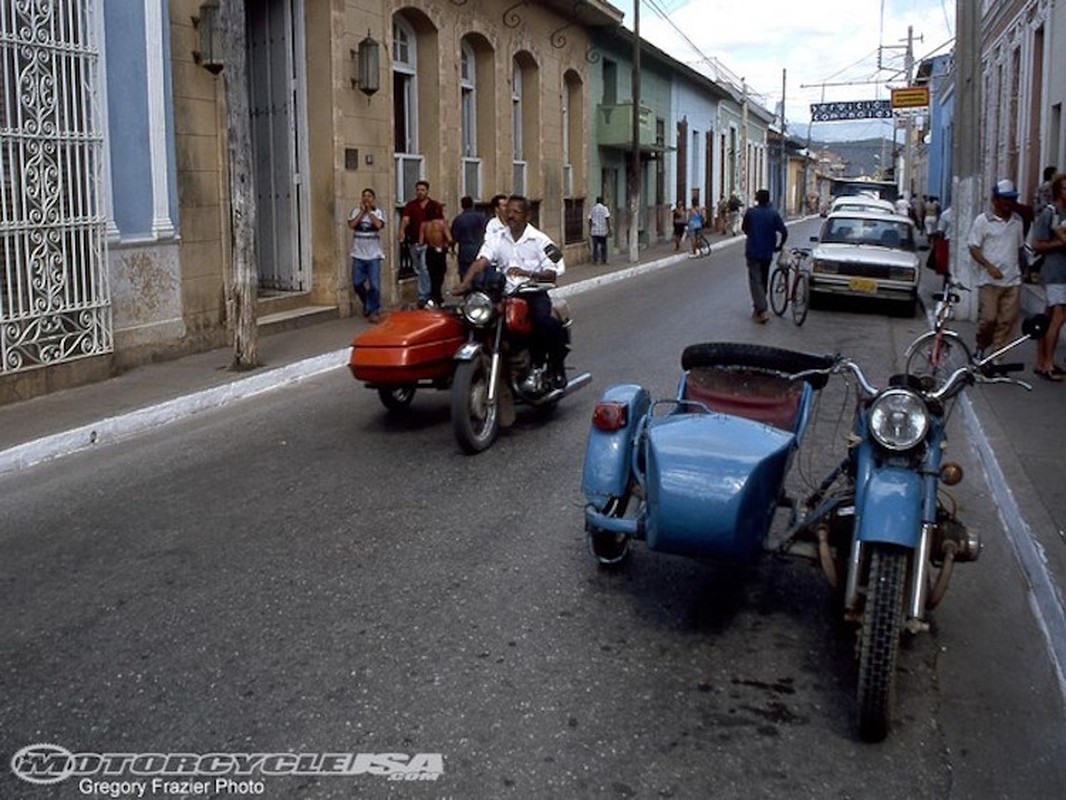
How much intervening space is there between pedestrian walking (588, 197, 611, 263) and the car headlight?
2513 cm

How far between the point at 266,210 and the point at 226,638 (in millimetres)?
13109

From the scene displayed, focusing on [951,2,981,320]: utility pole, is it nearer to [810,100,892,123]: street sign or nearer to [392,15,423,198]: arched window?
[392,15,423,198]: arched window

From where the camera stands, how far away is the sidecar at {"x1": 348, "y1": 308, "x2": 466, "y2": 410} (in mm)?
8273

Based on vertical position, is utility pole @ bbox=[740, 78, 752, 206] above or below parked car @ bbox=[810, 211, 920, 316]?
above

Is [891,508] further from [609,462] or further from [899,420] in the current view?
[609,462]

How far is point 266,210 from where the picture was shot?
17203 millimetres

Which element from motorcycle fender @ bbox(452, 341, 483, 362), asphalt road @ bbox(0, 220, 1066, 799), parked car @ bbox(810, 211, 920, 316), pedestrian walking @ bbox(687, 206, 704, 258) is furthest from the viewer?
pedestrian walking @ bbox(687, 206, 704, 258)

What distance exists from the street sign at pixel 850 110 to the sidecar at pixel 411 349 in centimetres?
6694

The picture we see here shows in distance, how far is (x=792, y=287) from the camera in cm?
1669

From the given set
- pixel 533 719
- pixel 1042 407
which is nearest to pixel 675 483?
pixel 533 719

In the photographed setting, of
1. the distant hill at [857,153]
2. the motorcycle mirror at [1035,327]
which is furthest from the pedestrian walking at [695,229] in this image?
the distant hill at [857,153]

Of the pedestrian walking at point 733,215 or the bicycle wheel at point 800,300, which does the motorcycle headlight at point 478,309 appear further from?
the pedestrian walking at point 733,215

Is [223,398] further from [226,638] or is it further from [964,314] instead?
[964,314]

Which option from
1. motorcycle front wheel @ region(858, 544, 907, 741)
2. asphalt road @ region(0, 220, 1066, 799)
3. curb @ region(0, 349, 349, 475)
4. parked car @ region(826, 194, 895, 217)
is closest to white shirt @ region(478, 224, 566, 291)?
asphalt road @ region(0, 220, 1066, 799)
